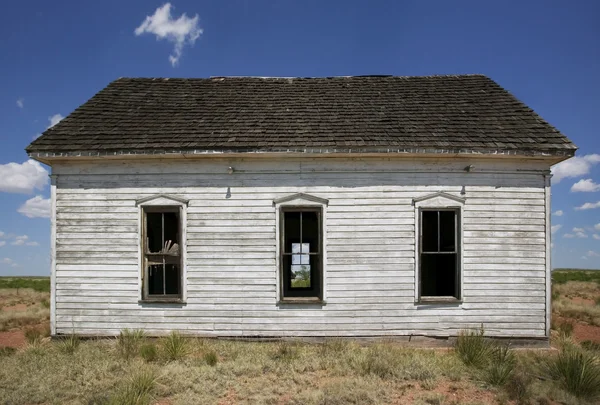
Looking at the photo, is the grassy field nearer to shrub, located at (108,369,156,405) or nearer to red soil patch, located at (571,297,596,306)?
shrub, located at (108,369,156,405)

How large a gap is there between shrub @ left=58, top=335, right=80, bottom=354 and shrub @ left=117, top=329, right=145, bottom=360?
0.77 meters

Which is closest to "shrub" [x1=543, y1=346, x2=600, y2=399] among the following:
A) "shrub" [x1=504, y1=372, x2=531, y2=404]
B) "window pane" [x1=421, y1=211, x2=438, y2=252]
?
"shrub" [x1=504, y1=372, x2=531, y2=404]

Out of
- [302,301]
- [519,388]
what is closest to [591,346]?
[519,388]

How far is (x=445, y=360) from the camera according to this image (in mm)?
7180

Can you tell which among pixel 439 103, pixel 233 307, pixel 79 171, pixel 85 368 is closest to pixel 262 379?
pixel 233 307

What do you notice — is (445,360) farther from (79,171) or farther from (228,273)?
(79,171)

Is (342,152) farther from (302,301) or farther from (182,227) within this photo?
(182,227)

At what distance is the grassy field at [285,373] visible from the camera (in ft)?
18.9

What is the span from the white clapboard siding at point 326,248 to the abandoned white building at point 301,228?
0.09 feet

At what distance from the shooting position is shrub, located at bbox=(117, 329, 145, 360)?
7.49m

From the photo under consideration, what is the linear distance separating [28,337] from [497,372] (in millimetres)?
9743

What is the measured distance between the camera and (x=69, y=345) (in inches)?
310

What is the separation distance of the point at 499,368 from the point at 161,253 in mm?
6519

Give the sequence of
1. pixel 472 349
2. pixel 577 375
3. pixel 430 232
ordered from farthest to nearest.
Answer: pixel 430 232
pixel 472 349
pixel 577 375
